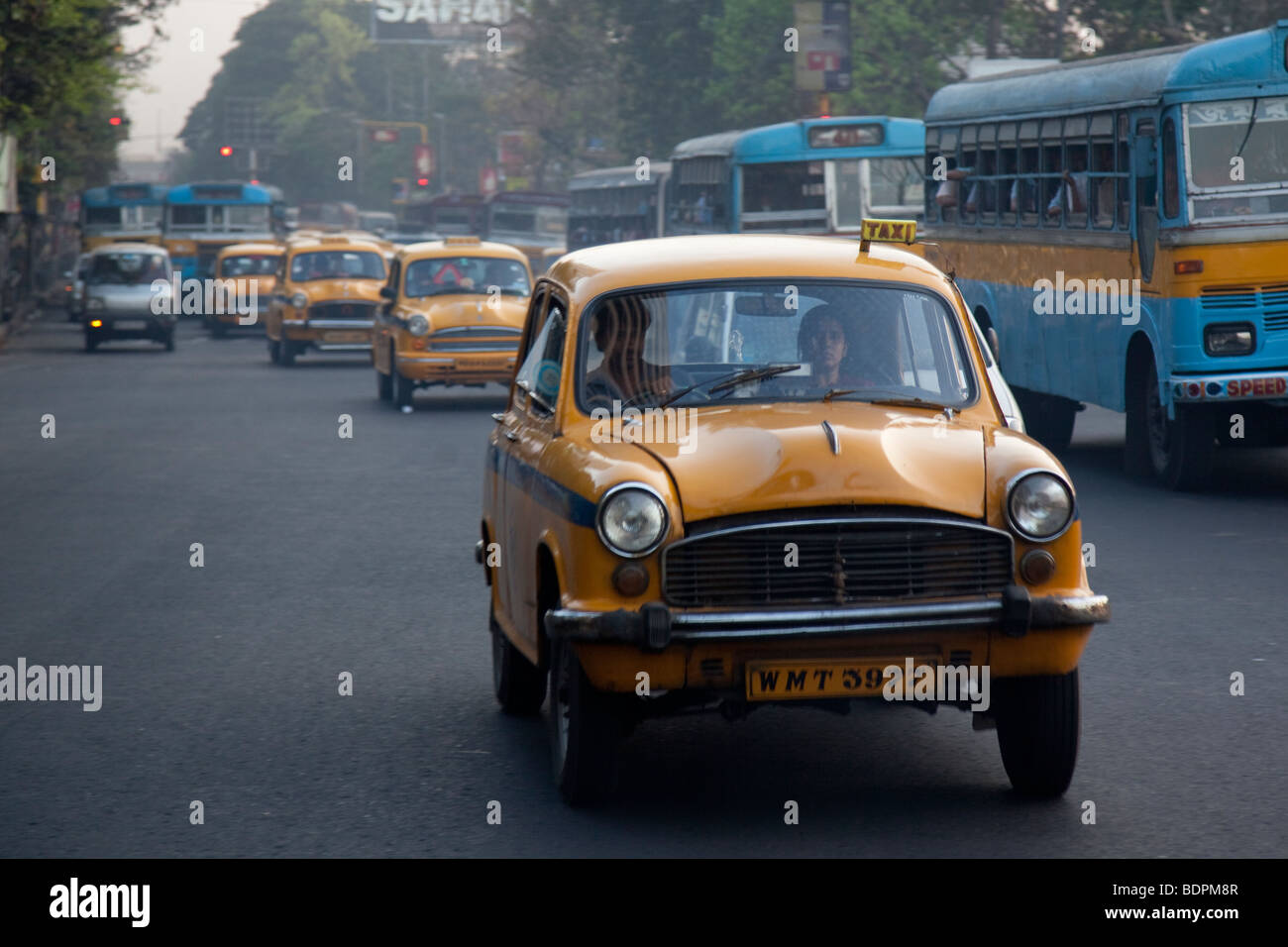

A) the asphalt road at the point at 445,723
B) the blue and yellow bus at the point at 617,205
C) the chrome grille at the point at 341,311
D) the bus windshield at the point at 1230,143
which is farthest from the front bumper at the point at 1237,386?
the blue and yellow bus at the point at 617,205

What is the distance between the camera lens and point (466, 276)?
82.8ft

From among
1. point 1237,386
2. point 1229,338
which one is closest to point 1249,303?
point 1229,338

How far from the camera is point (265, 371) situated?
33156 mm

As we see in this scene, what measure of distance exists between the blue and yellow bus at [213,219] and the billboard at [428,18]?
17.8m

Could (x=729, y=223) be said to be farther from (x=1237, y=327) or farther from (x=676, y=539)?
(x=676, y=539)

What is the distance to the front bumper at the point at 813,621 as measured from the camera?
6.04 metres

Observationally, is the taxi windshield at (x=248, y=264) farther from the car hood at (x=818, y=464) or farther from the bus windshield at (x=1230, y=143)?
the car hood at (x=818, y=464)

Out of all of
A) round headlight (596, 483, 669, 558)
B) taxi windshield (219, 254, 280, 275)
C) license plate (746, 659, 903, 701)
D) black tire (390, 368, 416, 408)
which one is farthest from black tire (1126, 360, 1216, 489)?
taxi windshield (219, 254, 280, 275)

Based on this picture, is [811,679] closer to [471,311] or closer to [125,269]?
[471,311]

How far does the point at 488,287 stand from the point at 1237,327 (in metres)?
12.1

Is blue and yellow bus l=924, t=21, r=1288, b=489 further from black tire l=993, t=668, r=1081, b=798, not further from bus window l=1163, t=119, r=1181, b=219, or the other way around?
black tire l=993, t=668, r=1081, b=798

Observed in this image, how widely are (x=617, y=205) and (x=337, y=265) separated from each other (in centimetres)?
880

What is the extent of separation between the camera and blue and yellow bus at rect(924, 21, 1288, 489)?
14438 millimetres
